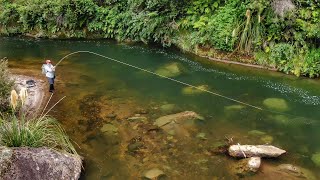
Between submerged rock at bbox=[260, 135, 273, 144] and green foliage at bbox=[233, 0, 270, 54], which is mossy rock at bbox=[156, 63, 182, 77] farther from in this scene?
submerged rock at bbox=[260, 135, 273, 144]

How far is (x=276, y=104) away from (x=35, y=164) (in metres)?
7.29

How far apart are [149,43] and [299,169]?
9751 millimetres

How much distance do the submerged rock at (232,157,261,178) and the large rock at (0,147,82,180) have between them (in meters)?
3.52

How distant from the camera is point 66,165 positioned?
853cm

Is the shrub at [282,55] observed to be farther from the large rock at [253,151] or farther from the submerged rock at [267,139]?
the large rock at [253,151]

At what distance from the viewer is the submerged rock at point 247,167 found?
29.6 feet

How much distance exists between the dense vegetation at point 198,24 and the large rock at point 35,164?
887 cm

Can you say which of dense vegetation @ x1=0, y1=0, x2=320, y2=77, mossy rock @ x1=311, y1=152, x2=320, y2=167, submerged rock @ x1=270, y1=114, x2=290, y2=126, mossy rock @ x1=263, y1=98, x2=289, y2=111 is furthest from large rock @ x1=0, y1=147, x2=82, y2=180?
dense vegetation @ x1=0, y1=0, x2=320, y2=77

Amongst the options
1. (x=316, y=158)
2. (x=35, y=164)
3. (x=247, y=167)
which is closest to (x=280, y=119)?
(x=316, y=158)

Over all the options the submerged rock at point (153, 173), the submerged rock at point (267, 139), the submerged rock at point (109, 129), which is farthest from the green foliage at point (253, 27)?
the submerged rock at point (153, 173)

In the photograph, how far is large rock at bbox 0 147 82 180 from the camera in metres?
7.89

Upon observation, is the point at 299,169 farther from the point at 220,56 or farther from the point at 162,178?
the point at 220,56

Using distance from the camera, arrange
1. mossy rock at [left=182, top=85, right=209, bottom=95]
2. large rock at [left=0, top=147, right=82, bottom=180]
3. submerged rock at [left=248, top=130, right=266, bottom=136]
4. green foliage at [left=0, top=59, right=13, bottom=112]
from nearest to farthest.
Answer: large rock at [left=0, top=147, right=82, bottom=180], submerged rock at [left=248, top=130, right=266, bottom=136], green foliage at [left=0, top=59, right=13, bottom=112], mossy rock at [left=182, top=85, right=209, bottom=95]

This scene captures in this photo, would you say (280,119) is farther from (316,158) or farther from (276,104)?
(316,158)
